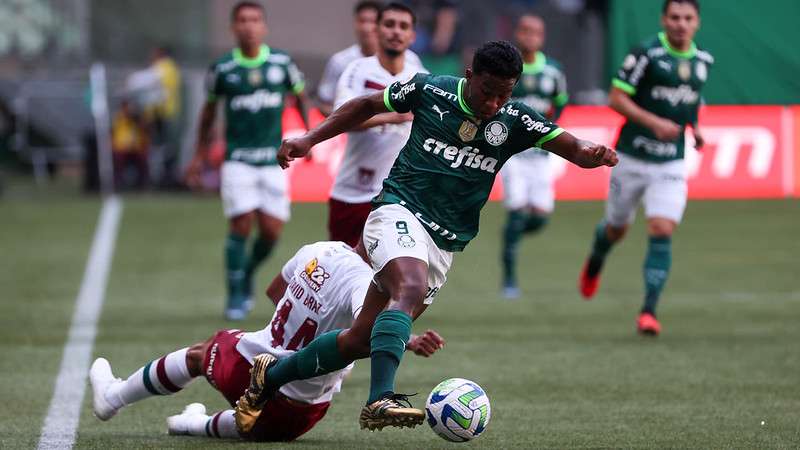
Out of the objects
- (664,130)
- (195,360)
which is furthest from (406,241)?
(664,130)

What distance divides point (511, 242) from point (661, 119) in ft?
11.6

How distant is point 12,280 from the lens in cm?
1488

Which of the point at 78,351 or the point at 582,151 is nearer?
the point at 582,151

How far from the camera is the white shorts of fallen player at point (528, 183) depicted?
1456 centimetres

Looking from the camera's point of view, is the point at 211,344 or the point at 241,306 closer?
the point at 211,344

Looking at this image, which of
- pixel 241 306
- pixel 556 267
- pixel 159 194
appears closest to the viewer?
pixel 241 306

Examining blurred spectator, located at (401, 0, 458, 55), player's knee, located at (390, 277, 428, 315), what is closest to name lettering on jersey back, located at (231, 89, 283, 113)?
player's knee, located at (390, 277, 428, 315)

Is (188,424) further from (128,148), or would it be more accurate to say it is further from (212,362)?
(128,148)

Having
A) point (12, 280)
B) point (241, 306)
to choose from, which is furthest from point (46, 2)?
point (241, 306)

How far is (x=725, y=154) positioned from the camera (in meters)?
22.7

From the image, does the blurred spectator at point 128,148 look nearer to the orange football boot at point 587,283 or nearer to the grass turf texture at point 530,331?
the grass turf texture at point 530,331

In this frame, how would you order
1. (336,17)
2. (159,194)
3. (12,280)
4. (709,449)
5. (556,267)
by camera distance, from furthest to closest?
(336,17)
(159,194)
(556,267)
(12,280)
(709,449)

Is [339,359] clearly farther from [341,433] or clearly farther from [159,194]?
[159,194]

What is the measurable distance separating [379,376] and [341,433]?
4.17ft
